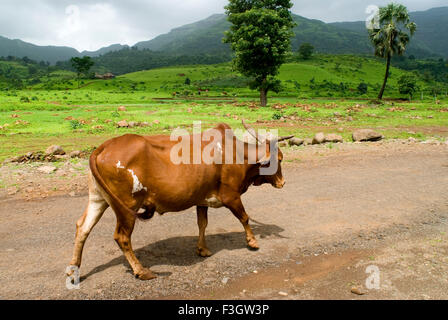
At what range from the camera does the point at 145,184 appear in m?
5.19

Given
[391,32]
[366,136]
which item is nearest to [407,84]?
[391,32]

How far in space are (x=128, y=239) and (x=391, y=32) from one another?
48825mm

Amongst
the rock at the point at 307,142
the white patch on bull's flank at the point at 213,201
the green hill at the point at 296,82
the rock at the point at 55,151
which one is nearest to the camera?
the white patch on bull's flank at the point at 213,201

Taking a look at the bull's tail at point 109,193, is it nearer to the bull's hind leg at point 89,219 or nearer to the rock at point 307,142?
the bull's hind leg at point 89,219

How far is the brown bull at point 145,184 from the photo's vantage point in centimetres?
506

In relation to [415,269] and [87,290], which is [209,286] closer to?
[87,290]

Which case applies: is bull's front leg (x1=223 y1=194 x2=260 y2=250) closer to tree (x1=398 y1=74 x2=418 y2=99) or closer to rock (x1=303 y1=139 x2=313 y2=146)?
rock (x1=303 y1=139 x2=313 y2=146)

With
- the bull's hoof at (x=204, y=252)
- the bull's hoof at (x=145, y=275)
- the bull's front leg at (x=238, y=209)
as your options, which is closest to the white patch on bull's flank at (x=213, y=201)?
the bull's front leg at (x=238, y=209)

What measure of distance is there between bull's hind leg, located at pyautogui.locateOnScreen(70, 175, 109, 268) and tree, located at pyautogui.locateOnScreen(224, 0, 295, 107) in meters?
31.1

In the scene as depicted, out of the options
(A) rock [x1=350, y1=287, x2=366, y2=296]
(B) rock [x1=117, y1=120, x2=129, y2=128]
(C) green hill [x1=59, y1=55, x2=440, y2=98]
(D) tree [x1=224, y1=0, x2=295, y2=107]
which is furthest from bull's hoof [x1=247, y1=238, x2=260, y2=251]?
(C) green hill [x1=59, y1=55, x2=440, y2=98]

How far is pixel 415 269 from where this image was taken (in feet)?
18.6

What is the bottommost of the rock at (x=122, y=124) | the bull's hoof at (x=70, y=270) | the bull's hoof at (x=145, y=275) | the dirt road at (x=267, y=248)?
the dirt road at (x=267, y=248)

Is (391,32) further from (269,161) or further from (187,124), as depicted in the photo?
(269,161)

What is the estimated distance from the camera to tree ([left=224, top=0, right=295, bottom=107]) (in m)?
34.1
